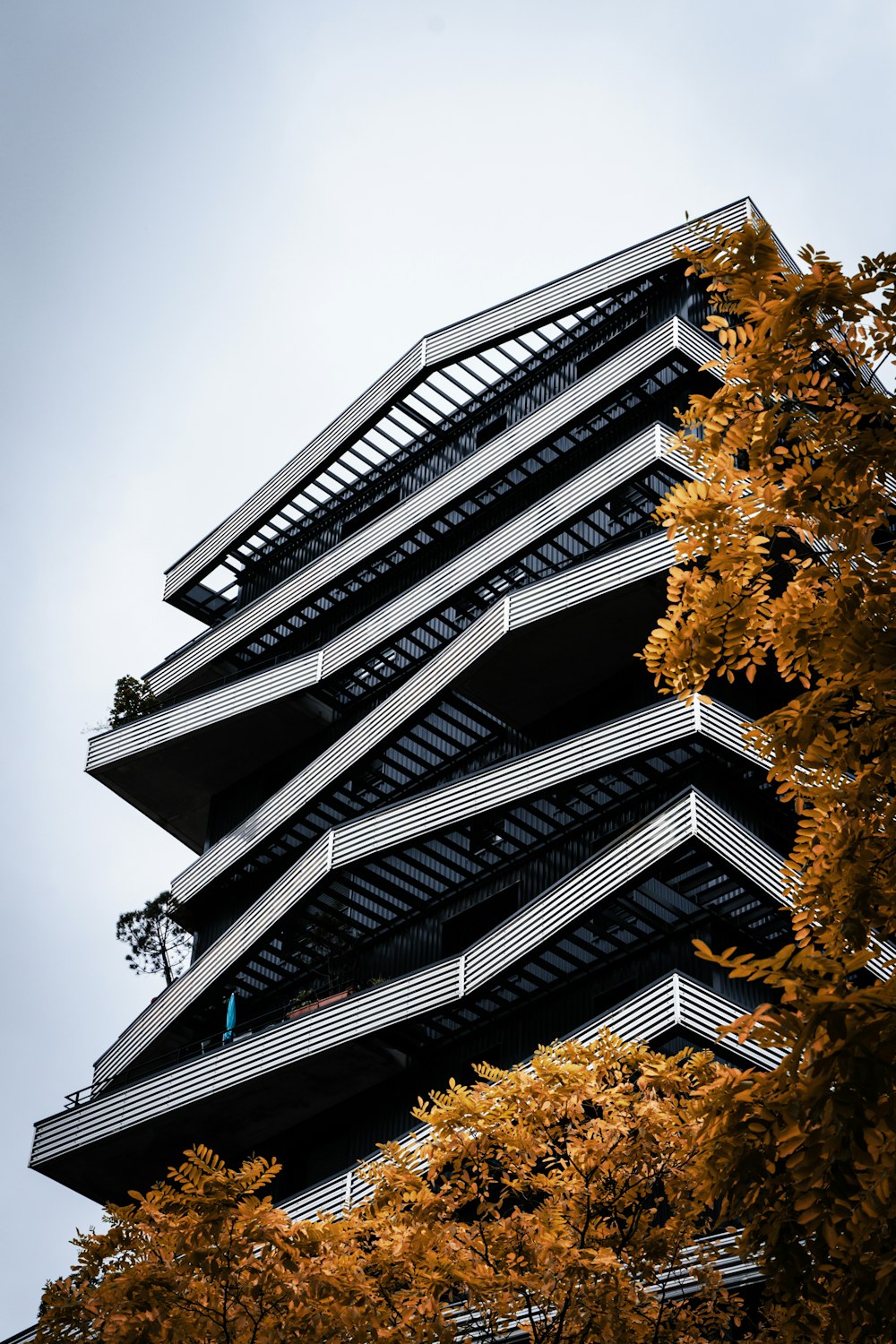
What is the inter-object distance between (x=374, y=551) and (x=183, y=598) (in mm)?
11277

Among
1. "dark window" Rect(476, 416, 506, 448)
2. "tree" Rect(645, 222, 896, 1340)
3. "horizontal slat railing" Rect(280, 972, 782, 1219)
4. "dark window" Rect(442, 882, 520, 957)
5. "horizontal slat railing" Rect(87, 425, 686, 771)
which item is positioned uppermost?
"dark window" Rect(476, 416, 506, 448)

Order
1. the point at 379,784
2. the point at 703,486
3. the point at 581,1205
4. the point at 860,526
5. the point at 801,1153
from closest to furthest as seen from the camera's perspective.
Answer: the point at 801,1153, the point at 860,526, the point at 703,486, the point at 581,1205, the point at 379,784

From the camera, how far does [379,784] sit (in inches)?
1708

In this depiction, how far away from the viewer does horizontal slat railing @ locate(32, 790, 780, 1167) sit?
3114cm

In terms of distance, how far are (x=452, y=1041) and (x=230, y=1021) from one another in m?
8.08

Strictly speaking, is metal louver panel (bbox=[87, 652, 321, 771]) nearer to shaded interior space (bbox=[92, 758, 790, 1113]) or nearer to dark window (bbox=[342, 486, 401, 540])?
dark window (bbox=[342, 486, 401, 540])

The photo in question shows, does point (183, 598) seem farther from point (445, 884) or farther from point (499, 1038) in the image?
point (499, 1038)

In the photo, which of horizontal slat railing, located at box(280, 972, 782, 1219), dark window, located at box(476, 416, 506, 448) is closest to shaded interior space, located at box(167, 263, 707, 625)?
dark window, located at box(476, 416, 506, 448)

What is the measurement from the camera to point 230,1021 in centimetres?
4225

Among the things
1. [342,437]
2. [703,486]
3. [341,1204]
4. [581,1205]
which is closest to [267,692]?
[342,437]

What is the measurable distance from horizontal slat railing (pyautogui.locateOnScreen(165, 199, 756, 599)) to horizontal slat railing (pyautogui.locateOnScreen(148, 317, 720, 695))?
2.59 m

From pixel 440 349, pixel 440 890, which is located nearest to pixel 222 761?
pixel 440 890

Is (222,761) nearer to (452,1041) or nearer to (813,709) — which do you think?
(452,1041)

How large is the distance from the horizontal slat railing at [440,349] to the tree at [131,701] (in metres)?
3.52
